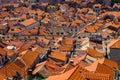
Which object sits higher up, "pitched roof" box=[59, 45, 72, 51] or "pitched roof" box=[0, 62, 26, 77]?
"pitched roof" box=[0, 62, 26, 77]

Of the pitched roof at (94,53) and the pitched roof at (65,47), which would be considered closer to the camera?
the pitched roof at (94,53)

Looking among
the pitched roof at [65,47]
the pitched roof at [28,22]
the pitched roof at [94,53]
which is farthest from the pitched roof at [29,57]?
the pitched roof at [28,22]

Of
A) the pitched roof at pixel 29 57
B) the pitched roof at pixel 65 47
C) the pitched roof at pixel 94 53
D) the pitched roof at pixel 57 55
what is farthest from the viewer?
the pitched roof at pixel 65 47

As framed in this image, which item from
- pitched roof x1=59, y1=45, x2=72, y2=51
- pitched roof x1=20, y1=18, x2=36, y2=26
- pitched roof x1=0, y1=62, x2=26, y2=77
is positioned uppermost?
pitched roof x1=0, y1=62, x2=26, y2=77

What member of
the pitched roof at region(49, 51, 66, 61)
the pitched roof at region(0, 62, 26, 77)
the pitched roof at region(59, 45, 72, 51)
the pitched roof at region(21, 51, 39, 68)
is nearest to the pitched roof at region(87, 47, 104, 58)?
the pitched roof at region(49, 51, 66, 61)

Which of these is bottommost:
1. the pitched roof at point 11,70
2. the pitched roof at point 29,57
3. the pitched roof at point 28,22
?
the pitched roof at point 28,22

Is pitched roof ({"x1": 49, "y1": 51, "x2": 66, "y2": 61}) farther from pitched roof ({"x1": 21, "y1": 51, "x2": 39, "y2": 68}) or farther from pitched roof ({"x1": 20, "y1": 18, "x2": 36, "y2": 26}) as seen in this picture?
pitched roof ({"x1": 20, "y1": 18, "x2": 36, "y2": 26})

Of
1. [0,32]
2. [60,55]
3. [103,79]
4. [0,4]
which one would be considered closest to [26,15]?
[0,32]

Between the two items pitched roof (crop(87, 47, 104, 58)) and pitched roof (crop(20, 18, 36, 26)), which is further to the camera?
pitched roof (crop(20, 18, 36, 26))

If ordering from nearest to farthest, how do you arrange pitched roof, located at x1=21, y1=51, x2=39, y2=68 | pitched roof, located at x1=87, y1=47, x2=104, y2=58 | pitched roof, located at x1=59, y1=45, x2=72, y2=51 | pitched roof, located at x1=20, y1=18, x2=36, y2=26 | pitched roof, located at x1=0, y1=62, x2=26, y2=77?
1. pitched roof, located at x1=0, y1=62, x2=26, y2=77
2. pitched roof, located at x1=21, y1=51, x2=39, y2=68
3. pitched roof, located at x1=87, y1=47, x2=104, y2=58
4. pitched roof, located at x1=59, y1=45, x2=72, y2=51
5. pitched roof, located at x1=20, y1=18, x2=36, y2=26

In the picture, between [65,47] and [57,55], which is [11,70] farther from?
[65,47]

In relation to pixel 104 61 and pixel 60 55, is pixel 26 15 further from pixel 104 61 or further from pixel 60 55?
pixel 104 61

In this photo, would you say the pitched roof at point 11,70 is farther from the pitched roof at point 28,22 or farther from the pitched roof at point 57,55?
the pitched roof at point 28,22
